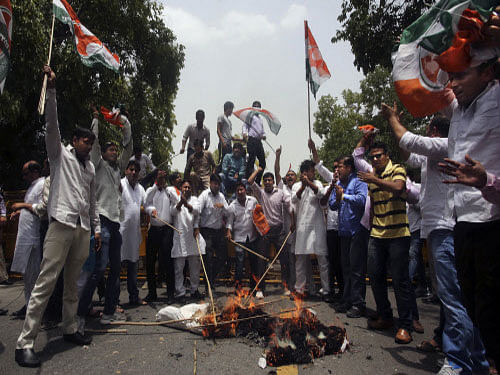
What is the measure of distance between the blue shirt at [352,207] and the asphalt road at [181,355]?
4.64 ft

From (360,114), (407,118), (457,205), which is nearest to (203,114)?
(457,205)

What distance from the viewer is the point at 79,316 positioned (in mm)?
4242

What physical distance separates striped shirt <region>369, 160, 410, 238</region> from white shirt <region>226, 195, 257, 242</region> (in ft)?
9.60

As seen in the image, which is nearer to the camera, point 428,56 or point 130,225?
point 428,56

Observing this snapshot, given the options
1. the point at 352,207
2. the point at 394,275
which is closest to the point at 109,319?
the point at 394,275

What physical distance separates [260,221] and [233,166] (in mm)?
2635

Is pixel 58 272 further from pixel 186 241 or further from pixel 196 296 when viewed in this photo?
pixel 196 296

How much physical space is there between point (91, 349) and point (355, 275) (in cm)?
350

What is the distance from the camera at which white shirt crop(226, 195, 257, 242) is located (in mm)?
7012

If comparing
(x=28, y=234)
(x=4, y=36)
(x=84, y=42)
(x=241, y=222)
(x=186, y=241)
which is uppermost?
(x=84, y=42)

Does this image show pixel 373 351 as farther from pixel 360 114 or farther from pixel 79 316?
pixel 360 114

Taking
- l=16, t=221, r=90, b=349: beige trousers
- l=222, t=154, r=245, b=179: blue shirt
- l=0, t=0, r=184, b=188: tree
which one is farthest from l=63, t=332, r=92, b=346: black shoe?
l=0, t=0, r=184, b=188: tree

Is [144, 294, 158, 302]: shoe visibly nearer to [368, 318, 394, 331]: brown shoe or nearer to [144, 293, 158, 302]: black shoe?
[144, 293, 158, 302]: black shoe

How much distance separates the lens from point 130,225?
5.94 metres
